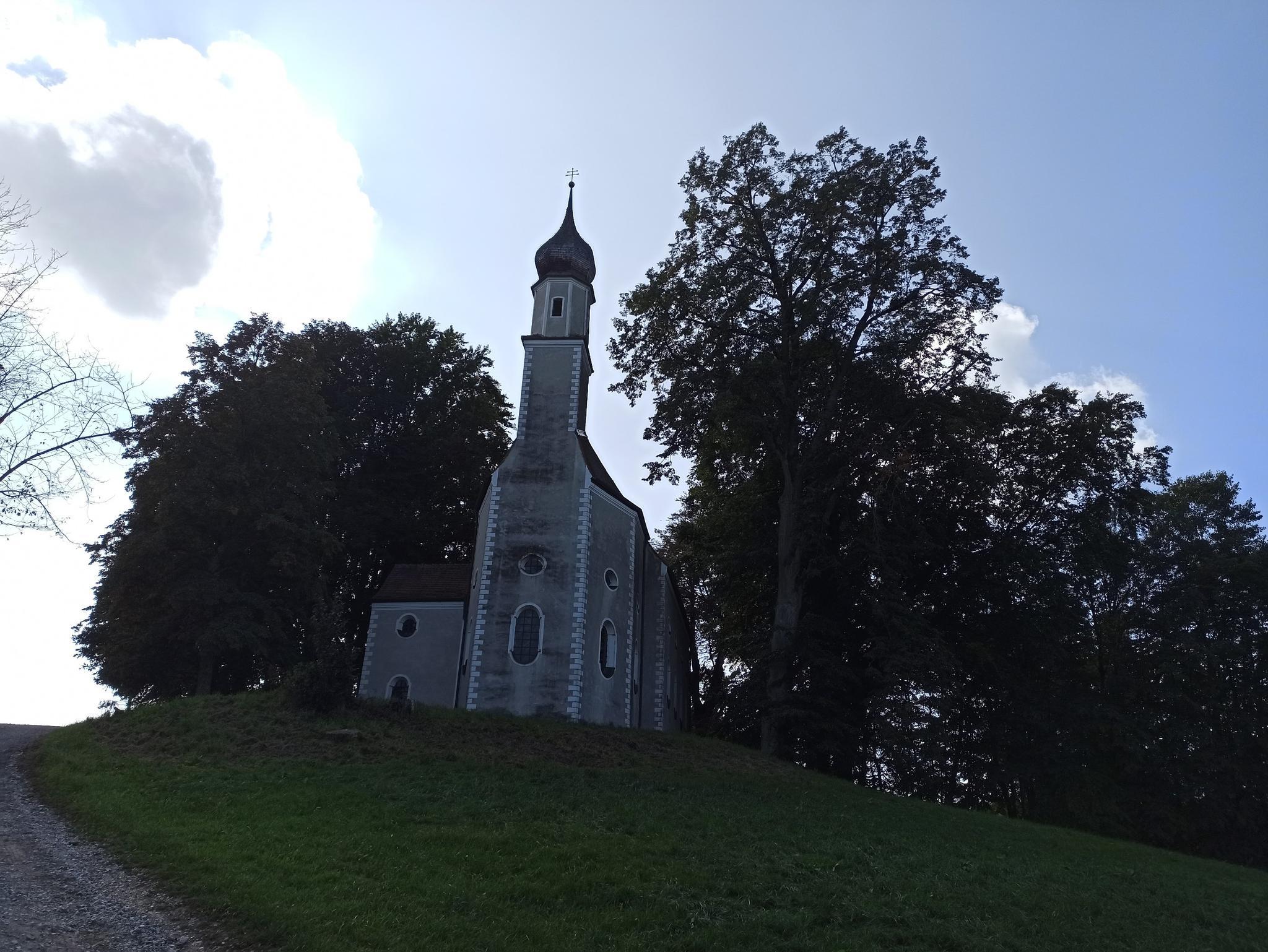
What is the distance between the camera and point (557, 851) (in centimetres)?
1345

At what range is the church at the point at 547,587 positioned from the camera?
28.2m

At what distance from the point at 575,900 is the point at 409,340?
37080mm

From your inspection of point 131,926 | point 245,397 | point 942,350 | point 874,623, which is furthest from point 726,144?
point 131,926

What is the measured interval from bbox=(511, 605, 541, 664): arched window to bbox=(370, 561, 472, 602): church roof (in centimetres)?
460

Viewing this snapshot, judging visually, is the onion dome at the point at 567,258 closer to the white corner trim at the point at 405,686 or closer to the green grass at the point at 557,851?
the white corner trim at the point at 405,686

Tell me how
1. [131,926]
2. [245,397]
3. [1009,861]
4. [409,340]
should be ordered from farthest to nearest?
[409,340]
[245,397]
[1009,861]
[131,926]

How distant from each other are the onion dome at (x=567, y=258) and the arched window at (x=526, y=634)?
40.3 ft

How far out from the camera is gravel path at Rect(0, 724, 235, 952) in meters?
9.79

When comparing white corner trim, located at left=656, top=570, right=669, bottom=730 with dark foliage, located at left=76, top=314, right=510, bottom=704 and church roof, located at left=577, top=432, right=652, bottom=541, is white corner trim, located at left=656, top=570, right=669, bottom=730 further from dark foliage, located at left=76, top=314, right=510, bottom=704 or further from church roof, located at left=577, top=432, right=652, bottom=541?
dark foliage, located at left=76, top=314, right=510, bottom=704

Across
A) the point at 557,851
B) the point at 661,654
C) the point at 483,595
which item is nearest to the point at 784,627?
the point at 661,654

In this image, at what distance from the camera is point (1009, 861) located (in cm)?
1653

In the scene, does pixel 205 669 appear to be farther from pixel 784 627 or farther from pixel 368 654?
pixel 784 627

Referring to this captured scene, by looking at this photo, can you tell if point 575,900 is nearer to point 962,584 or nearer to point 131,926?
point 131,926

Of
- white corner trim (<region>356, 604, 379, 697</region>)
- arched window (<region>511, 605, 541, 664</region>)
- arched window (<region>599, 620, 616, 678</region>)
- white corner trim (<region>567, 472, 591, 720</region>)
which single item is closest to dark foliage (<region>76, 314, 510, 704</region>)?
white corner trim (<region>356, 604, 379, 697</region>)
